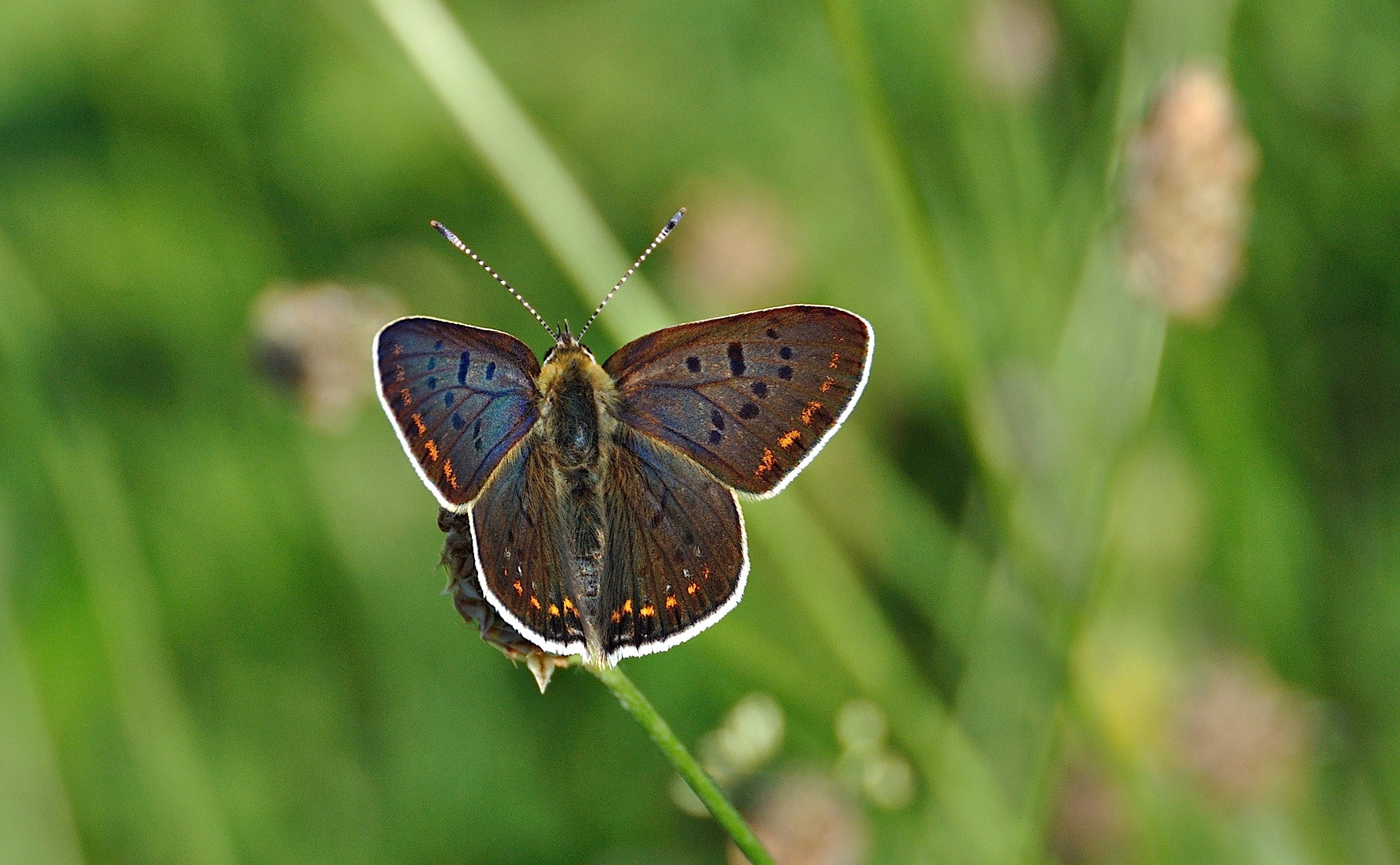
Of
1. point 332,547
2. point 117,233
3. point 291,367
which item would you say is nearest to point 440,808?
point 332,547

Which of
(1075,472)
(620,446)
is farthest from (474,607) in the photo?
(1075,472)

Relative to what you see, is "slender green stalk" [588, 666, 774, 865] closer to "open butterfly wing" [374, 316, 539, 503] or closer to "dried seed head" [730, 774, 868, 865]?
"open butterfly wing" [374, 316, 539, 503]

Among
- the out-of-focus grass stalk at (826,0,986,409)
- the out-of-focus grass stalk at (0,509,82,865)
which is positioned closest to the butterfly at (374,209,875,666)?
the out-of-focus grass stalk at (826,0,986,409)

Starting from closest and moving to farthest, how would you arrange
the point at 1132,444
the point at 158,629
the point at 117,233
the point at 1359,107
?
the point at 1132,444 → the point at 1359,107 → the point at 158,629 → the point at 117,233

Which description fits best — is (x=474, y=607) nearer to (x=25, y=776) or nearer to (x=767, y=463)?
(x=767, y=463)

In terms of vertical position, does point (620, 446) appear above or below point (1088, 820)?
above

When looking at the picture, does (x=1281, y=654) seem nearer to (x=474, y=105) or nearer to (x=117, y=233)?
(x=474, y=105)

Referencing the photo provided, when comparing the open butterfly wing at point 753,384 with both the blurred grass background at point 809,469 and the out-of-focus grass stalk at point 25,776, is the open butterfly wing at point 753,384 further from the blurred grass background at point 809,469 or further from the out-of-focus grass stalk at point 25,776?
the out-of-focus grass stalk at point 25,776
